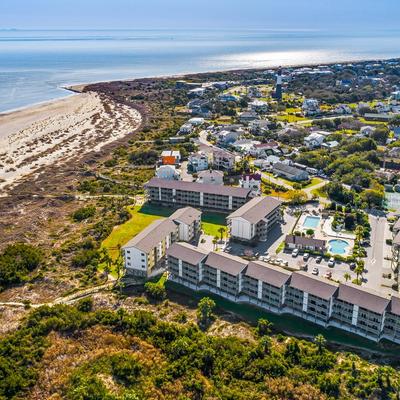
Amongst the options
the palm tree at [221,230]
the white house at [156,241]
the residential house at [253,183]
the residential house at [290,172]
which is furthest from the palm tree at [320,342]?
the residential house at [290,172]

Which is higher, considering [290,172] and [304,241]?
[290,172]

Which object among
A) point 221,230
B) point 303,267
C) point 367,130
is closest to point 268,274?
point 303,267

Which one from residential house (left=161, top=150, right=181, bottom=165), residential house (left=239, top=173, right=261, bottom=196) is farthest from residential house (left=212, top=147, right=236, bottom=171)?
residential house (left=239, top=173, right=261, bottom=196)

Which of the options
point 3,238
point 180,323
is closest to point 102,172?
point 3,238

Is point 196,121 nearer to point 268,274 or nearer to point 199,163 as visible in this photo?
point 199,163

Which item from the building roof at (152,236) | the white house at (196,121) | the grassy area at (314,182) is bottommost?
the grassy area at (314,182)

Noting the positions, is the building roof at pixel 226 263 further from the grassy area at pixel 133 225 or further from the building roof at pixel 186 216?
the grassy area at pixel 133 225
